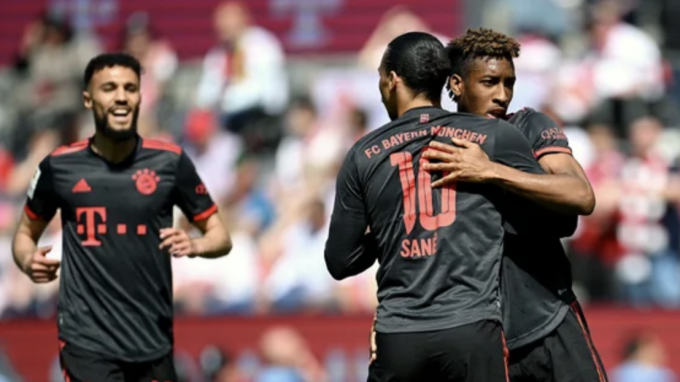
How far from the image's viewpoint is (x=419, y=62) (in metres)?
5.54

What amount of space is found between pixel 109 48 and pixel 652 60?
7.57 m

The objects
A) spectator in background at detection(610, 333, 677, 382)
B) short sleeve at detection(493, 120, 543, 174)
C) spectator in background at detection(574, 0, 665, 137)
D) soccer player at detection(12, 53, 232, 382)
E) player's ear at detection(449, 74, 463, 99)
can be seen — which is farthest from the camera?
spectator in background at detection(574, 0, 665, 137)

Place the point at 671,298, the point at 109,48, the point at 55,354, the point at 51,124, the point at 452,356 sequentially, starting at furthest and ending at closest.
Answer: the point at 109,48
the point at 51,124
the point at 55,354
the point at 671,298
the point at 452,356

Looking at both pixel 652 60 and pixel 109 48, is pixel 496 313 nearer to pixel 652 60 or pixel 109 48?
pixel 652 60

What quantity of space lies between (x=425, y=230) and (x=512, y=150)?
0.50m

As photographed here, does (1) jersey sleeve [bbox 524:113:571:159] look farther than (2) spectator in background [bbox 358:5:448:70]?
No

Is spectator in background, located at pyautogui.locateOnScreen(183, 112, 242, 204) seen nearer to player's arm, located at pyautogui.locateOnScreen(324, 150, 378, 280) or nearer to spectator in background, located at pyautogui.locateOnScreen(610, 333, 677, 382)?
spectator in background, located at pyautogui.locateOnScreen(610, 333, 677, 382)

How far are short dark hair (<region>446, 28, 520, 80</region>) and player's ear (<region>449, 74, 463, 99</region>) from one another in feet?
0.08

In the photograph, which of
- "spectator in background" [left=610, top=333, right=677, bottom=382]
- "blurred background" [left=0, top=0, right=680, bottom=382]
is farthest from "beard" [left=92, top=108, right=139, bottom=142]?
"spectator in background" [left=610, top=333, right=677, bottom=382]

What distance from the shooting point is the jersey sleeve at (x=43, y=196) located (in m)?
7.16

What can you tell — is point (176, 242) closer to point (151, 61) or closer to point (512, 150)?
point (512, 150)

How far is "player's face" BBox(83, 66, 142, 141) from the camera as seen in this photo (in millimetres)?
7113

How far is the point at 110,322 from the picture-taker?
6906 millimetres

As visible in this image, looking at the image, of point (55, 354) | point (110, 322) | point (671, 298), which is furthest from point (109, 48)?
point (110, 322)
